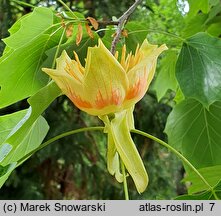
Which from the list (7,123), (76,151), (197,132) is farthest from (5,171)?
(76,151)

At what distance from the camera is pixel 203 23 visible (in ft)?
3.56

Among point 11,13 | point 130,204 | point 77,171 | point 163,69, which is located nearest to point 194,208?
point 130,204

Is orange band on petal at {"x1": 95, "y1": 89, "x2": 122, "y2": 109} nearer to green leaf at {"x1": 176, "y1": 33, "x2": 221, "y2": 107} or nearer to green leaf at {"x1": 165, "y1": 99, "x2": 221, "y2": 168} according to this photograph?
green leaf at {"x1": 176, "y1": 33, "x2": 221, "y2": 107}

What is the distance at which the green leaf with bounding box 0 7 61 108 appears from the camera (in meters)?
0.66

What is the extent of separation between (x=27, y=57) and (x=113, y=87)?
0.23 metres

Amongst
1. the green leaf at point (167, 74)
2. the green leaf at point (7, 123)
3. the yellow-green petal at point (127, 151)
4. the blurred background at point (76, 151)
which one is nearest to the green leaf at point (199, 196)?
the yellow-green petal at point (127, 151)

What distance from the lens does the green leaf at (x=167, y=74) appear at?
1.01 meters

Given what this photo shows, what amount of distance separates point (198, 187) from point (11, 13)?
4.58ft

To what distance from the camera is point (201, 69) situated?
692 millimetres

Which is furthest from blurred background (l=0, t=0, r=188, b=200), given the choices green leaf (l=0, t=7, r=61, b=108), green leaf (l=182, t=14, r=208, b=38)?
green leaf (l=0, t=7, r=61, b=108)

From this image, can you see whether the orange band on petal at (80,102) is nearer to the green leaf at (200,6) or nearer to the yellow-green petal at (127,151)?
the yellow-green petal at (127,151)

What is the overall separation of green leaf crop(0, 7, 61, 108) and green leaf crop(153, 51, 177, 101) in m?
0.37

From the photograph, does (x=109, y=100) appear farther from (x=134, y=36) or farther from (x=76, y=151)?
(x=76, y=151)

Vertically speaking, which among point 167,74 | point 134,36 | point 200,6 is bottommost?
point 167,74
